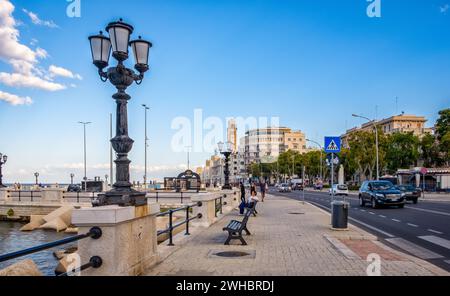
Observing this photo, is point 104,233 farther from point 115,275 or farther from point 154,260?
point 154,260

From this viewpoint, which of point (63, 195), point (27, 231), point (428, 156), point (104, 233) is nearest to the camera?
point (104, 233)

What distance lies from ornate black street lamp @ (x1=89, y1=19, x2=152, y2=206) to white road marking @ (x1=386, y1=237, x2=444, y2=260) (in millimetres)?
7259

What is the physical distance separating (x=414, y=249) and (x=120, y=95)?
889 cm

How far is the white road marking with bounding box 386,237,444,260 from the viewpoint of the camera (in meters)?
10.4

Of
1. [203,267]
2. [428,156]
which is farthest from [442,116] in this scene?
[203,267]

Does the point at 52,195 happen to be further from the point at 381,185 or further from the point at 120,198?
the point at 120,198

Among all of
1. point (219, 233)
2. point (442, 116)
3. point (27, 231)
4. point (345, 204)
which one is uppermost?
point (442, 116)

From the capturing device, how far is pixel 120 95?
757 cm

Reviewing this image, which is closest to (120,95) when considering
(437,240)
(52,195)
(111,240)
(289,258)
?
(111,240)

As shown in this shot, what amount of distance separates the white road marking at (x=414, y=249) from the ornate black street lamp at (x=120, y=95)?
726 centimetres

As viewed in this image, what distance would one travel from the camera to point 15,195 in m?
43.7

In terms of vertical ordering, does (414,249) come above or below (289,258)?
below

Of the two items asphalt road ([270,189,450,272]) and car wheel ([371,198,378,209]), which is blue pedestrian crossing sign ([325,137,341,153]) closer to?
asphalt road ([270,189,450,272])

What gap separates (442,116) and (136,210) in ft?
236
